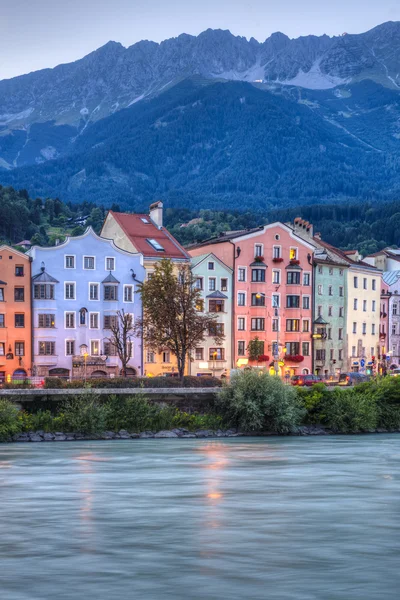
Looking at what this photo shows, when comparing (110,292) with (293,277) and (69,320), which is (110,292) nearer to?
(69,320)

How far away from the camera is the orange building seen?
94.7 m

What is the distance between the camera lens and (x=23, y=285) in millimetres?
96125

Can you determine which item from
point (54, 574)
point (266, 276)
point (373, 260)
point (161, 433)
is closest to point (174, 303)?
point (266, 276)

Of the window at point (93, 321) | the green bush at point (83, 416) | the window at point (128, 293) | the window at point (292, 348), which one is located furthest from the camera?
the window at point (292, 348)

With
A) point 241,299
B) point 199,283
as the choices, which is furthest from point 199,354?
point 241,299

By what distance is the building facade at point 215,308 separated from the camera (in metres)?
106

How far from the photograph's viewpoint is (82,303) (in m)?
99.5

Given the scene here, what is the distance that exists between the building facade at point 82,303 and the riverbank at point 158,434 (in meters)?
30.8

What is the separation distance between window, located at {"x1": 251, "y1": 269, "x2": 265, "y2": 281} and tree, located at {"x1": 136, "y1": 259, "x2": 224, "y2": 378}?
17.2 metres

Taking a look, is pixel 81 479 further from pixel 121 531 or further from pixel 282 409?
pixel 282 409

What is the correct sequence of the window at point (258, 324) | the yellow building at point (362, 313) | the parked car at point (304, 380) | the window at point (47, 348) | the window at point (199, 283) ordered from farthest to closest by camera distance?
the yellow building at point (362, 313) → the window at point (258, 324) → the window at point (199, 283) → the window at point (47, 348) → the parked car at point (304, 380)

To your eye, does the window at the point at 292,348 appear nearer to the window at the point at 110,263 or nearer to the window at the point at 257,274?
the window at the point at 257,274

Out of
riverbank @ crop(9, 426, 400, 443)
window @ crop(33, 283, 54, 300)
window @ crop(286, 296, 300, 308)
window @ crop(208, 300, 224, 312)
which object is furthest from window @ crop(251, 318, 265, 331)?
riverbank @ crop(9, 426, 400, 443)

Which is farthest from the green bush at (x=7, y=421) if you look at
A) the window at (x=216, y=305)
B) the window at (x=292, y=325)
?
the window at (x=292, y=325)
